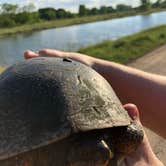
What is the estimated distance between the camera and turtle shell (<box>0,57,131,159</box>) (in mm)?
1560

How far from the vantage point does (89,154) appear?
1.53m

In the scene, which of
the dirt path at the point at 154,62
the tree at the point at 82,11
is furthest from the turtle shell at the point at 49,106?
the tree at the point at 82,11

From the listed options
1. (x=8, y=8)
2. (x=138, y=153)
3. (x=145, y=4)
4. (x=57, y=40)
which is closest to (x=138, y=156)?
(x=138, y=153)

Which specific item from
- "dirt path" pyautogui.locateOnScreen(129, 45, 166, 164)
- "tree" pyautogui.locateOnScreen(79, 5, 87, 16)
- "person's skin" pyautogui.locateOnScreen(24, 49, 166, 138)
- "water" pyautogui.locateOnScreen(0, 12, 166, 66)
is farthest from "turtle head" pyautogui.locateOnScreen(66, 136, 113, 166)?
"tree" pyautogui.locateOnScreen(79, 5, 87, 16)

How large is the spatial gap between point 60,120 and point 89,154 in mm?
166

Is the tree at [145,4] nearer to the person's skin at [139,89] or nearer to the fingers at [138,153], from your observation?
the person's skin at [139,89]

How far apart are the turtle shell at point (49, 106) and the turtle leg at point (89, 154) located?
6 cm

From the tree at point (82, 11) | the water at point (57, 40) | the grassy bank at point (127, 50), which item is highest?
the grassy bank at point (127, 50)

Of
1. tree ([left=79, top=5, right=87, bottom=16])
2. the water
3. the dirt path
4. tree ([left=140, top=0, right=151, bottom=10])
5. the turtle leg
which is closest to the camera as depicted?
the turtle leg

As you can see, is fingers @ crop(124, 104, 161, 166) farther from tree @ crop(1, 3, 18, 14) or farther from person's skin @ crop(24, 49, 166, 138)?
tree @ crop(1, 3, 18, 14)

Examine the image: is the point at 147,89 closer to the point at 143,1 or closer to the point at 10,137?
the point at 10,137

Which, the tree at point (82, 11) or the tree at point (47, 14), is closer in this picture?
the tree at point (47, 14)

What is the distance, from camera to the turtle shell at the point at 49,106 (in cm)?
156

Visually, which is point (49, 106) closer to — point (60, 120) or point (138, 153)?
point (60, 120)
